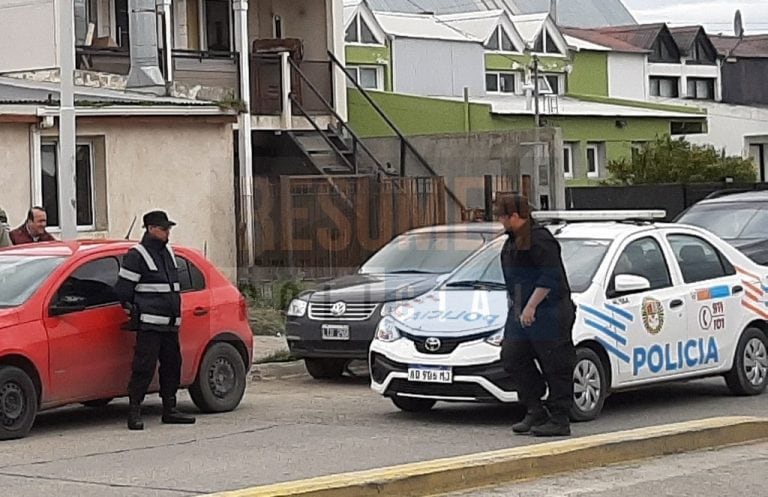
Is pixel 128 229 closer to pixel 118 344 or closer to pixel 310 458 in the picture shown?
pixel 118 344

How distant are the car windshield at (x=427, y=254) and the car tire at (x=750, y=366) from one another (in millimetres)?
3498

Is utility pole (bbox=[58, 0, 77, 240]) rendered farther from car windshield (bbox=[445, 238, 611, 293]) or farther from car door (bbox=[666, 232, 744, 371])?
car door (bbox=[666, 232, 744, 371])

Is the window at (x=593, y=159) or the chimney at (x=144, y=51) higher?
the chimney at (x=144, y=51)

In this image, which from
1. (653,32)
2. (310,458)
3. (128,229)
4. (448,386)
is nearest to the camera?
(310,458)

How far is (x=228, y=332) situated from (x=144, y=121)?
9.69 metres

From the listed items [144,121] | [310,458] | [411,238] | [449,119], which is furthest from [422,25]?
[310,458]

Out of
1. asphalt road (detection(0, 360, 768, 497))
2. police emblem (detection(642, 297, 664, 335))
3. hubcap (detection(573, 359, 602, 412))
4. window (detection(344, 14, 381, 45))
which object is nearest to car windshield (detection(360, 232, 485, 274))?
asphalt road (detection(0, 360, 768, 497))

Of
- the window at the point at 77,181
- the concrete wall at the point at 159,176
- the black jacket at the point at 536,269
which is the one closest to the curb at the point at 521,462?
the black jacket at the point at 536,269

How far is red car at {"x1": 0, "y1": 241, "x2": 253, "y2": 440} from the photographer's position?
11891 mm

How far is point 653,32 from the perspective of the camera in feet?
195

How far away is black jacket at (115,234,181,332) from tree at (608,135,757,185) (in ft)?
92.6

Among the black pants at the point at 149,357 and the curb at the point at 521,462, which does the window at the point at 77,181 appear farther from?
the curb at the point at 521,462

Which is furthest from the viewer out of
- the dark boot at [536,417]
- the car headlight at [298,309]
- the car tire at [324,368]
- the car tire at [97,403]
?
the car tire at [324,368]

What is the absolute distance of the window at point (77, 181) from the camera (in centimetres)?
2202
